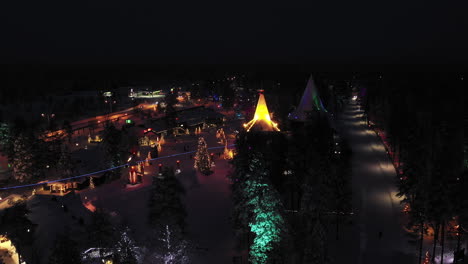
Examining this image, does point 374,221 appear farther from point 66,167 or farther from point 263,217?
point 66,167

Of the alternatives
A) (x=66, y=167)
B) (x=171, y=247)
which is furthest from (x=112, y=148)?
(x=171, y=247)

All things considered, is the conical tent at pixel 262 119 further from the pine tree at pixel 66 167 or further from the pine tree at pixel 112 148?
the pine tree at pixel 66 167

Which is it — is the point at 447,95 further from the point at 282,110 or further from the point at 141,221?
the point at 141,221

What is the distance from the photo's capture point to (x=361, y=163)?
29.1 meters

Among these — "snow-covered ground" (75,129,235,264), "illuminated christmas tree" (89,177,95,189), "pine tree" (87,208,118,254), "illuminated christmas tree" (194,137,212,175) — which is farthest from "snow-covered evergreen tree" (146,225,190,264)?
"illuminated christmas tree" (194,137,212,175)

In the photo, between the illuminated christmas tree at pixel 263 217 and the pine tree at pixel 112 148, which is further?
the pine tree at pixel 112 148

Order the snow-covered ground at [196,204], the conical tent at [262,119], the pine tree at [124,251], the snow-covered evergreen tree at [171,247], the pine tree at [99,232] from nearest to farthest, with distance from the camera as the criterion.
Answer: the pine tree at [124,251] → the pine tree at [99,232] → the snow-covered evergreen tree at [171,247] → the snow-covered ground at [196,204] → the conical tent at [262,119]

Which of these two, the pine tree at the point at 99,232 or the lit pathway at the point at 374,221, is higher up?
the pine tree at the point at 99,232

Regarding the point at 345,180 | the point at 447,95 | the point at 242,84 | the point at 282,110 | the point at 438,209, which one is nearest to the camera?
the point at 438,209

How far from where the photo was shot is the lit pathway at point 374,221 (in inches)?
632

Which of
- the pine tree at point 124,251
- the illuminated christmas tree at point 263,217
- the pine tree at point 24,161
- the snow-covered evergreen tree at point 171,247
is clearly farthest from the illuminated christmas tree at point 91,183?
the illuminated christmas tree at point 263,217

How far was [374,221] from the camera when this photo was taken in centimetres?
1908

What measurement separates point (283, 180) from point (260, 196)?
6.57 m

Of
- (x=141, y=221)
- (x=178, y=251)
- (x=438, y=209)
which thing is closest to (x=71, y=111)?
(x=141, y=221)
